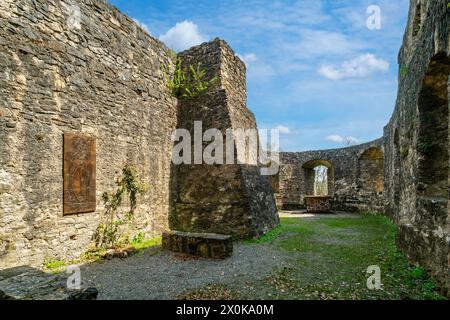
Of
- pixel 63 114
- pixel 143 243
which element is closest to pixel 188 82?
pixel 63 114

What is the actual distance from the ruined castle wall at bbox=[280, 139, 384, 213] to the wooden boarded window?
1278 cm

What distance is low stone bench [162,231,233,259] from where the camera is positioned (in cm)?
553

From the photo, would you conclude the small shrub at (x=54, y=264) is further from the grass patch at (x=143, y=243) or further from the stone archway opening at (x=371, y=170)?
the stone archway opening at (x=371, y=170)

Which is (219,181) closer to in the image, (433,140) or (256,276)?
(256,276)

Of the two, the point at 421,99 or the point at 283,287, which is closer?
the point at 283,287

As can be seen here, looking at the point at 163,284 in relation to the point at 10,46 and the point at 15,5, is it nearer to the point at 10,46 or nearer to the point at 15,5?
the point at 10,46

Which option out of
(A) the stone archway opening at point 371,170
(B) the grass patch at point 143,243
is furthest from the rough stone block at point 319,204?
(B) the grass patch at point 143,243

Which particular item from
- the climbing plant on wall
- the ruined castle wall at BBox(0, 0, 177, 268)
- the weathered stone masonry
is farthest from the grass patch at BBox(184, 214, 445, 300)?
the climbing plant on wall

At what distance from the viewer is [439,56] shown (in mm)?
4156

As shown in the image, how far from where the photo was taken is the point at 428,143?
518 cm

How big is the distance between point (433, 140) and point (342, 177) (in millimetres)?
11470

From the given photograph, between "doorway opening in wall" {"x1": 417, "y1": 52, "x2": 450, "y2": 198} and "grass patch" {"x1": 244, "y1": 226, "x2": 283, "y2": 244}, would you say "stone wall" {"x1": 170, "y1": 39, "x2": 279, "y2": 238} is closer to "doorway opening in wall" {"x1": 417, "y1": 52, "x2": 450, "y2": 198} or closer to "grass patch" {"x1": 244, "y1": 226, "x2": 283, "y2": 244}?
"grass patch" {"x1": 244, "y1": 226, "x2": 283, "y2": 244}
